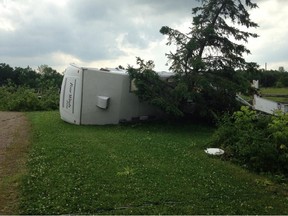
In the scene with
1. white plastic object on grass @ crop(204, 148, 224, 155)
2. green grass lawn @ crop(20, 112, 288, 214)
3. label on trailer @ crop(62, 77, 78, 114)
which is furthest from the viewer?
label on trailer @ crop(62, 77, 78, 114)

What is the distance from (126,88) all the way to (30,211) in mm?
11007

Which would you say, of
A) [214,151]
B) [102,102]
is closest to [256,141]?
[214,151]

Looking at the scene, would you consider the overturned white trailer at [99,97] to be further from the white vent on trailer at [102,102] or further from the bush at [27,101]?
the bush at [27,101]

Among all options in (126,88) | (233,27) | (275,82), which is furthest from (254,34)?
(275,82)

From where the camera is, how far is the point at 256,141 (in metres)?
9.65

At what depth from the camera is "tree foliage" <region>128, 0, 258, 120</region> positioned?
54.0 ft

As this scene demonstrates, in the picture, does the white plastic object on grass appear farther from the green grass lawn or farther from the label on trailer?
the label on trailer

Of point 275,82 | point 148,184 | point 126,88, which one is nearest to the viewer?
point 148,184

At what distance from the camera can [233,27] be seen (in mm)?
16922

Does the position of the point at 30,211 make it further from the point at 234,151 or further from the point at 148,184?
the point at 234,151

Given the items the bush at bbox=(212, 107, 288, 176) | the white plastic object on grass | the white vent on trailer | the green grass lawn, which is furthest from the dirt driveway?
the bush at bbox=(212, 107, 288, 176)

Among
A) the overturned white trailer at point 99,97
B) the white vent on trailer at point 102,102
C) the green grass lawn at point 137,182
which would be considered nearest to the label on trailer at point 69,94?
the overturned white trailer at point 99,97

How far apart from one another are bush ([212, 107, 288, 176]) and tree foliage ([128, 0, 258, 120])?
14.7ft

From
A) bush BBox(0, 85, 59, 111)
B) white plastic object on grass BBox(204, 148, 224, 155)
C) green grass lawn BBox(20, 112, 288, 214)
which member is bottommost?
bush BBox(0, 85, 59, 111)
